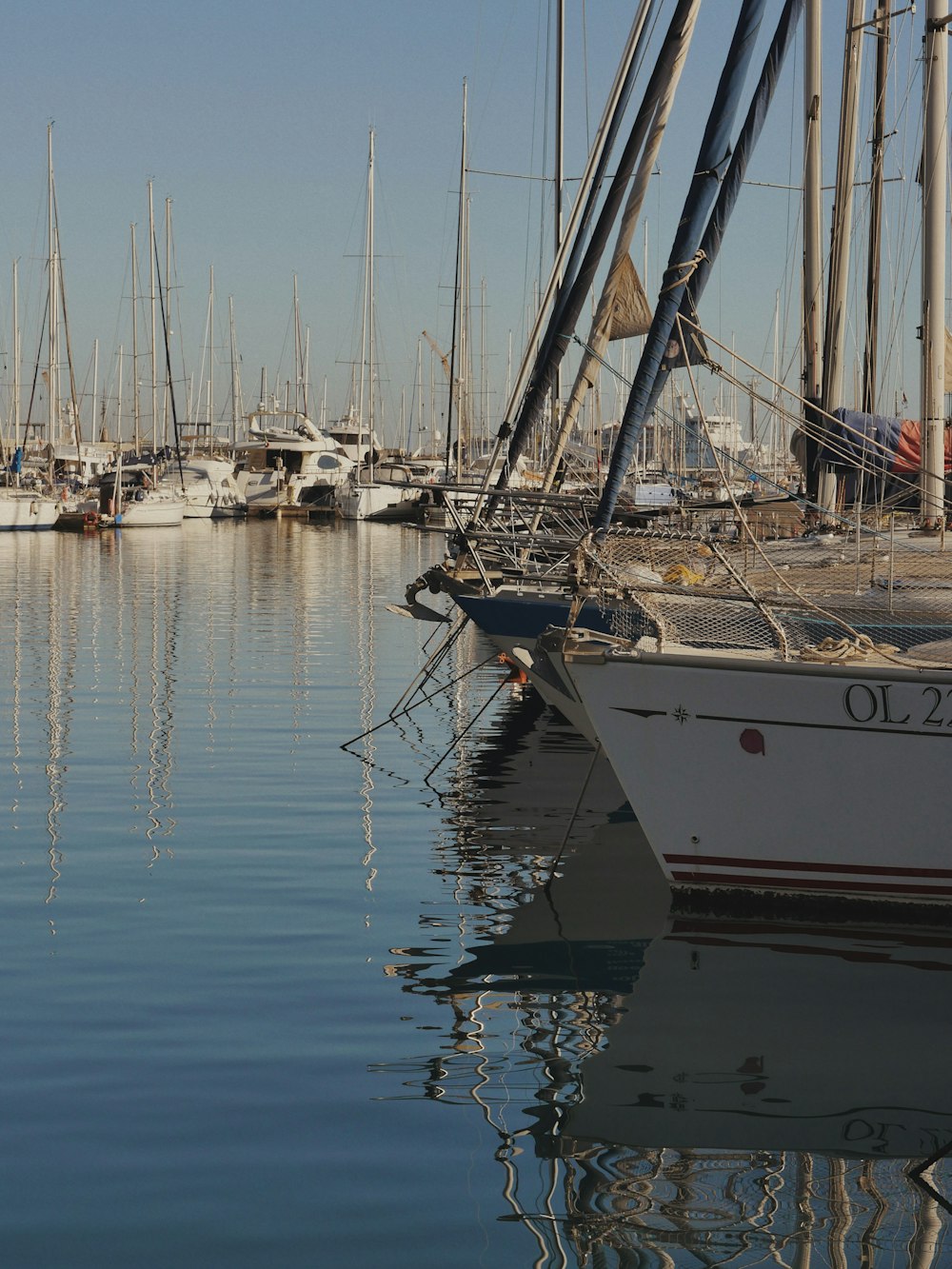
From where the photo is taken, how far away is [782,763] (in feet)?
32.7

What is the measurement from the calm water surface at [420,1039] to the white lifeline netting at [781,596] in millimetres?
1801

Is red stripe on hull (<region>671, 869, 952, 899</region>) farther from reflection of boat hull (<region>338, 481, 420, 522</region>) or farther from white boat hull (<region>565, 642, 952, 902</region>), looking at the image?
reflection of boat hull (<region>338, 481, 420, 522</region>)

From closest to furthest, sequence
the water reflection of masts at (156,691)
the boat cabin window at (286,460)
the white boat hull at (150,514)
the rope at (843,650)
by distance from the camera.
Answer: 1. the rope at (843,650)
2. the water reflection of masts at (156,691)
3. the white boat hull at (150,514)
4. the boat cabin window at (286,460)

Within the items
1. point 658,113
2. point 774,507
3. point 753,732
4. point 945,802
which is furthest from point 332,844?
point 774,507

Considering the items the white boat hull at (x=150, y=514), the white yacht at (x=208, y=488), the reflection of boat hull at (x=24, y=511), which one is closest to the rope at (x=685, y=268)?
the reflection of boat hull at (x=24, y=511)

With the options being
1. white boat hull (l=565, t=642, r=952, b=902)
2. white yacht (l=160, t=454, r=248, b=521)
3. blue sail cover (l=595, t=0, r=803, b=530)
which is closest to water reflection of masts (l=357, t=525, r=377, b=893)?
white boat hull (l=565, t=642, r=952, b=902)

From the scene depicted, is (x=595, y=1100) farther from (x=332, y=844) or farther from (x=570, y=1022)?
(x=332, y=844)

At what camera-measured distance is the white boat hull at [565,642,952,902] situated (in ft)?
32.0

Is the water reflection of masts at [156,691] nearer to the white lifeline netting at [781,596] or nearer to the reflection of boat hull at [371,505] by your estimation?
the white lifeline netting at [781,596]

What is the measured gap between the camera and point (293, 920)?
10250mm

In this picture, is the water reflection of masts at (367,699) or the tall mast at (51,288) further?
the tall mast at (51,288)

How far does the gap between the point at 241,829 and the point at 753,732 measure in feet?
15.5

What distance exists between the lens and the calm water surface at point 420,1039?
20.0ft

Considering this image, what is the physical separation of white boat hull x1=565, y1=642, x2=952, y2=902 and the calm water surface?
0.41 metres
